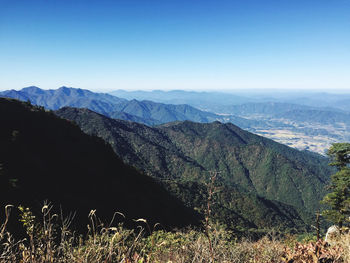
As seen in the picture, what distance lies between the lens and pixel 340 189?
27656mm

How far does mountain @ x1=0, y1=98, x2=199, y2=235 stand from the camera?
30828mm

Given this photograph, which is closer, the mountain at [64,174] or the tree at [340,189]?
the tree at [340,189]

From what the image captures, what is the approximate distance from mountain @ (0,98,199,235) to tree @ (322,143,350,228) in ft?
94.2

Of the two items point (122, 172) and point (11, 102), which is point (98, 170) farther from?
point (11, 102)

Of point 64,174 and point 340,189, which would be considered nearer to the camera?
point 340,189

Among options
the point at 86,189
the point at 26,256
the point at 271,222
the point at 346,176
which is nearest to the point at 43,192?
the point at 86,189

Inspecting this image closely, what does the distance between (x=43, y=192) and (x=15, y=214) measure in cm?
1457

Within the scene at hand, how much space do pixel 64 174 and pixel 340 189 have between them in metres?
48.7

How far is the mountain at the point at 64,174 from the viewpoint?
30.8m

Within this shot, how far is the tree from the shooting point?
27.0m

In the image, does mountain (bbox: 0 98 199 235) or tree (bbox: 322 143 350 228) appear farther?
mountain (bbox: 0 98 199 235)

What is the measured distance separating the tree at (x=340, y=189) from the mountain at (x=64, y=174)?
94.2ft

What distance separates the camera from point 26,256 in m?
2.98

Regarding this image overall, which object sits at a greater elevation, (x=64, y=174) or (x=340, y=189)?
(x=340, y=189)
